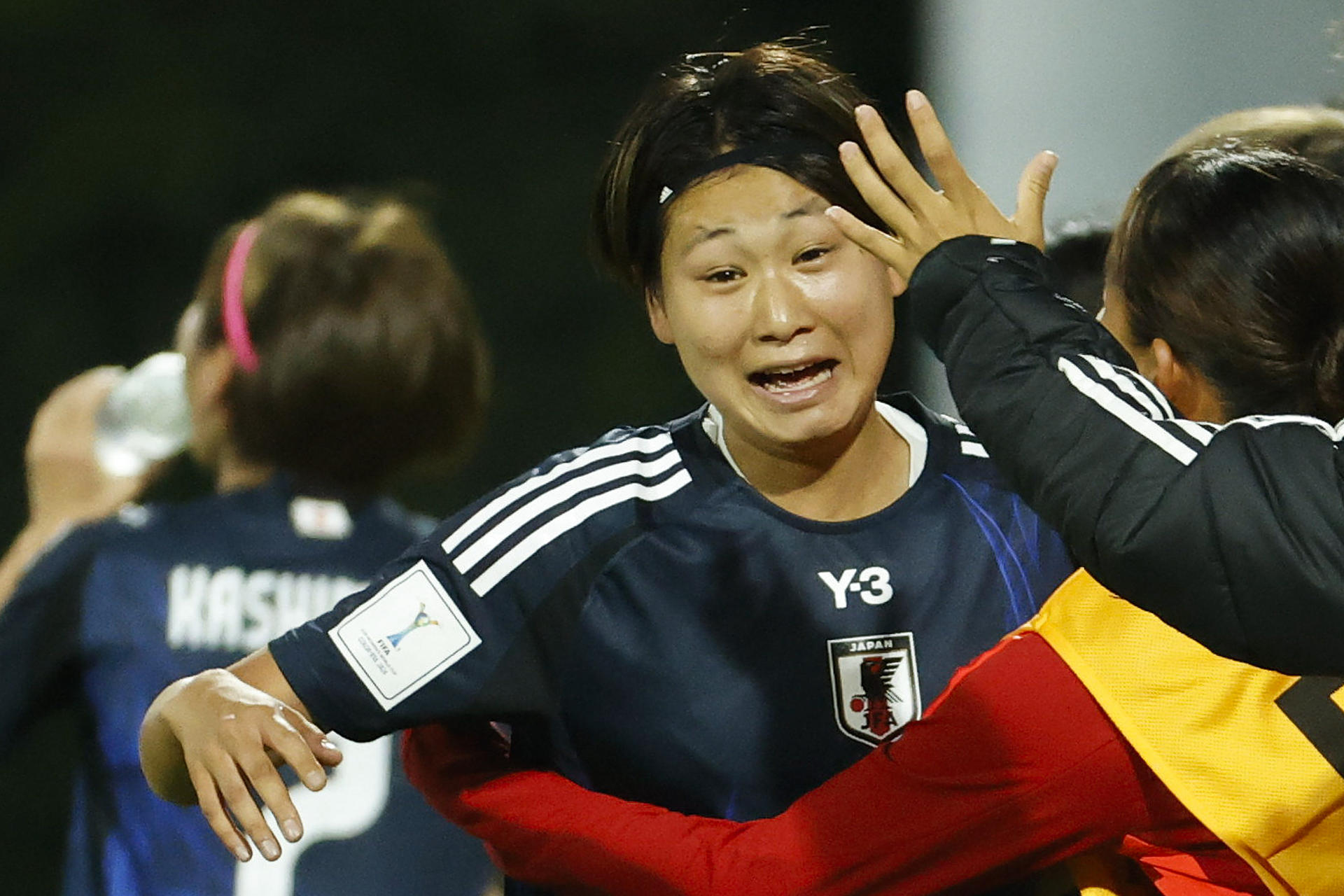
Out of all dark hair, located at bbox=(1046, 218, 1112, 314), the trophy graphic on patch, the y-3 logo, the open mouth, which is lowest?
the y-3 logo

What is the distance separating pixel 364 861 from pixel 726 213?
1230 mm

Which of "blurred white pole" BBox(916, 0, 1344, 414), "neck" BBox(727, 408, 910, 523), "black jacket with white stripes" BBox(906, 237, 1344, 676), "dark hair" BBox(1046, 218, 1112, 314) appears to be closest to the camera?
"black jacket with white stripes" BBox(906, 237, 1344, 676)

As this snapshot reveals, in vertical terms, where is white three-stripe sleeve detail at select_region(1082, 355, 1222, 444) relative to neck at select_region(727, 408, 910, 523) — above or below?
above

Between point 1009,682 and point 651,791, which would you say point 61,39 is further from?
A: point 1009,682

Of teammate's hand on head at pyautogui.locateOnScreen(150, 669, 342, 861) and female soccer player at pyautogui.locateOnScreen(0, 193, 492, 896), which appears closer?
teammate's hand on head at pyautogui.locateOnScreen(150, 669, 342, 861)

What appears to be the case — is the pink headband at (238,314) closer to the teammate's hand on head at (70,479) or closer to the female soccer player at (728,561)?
the teammate's hand on head at (70,479)

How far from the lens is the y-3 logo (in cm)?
159

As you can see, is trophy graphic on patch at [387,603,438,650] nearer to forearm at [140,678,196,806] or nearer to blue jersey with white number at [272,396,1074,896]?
blue jersey with white number at [272,396,1074,896]

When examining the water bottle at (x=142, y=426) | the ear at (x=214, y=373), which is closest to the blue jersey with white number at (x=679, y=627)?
the ear at (x=214, y=373)

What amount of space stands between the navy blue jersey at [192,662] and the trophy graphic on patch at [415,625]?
876mm

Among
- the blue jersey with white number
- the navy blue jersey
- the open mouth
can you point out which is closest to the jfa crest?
the blue jersey with white number

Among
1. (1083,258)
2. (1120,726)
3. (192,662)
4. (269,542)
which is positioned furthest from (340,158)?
(1120,726)

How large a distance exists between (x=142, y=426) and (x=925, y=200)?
183 cm

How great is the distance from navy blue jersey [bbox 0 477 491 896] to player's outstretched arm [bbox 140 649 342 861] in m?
0.89
